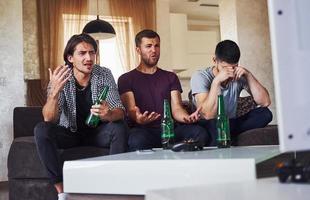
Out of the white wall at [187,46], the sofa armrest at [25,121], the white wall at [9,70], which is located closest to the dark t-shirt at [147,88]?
the sofa armrest at [25,121]

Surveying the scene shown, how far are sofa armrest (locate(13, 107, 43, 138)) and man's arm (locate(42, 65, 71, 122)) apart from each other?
47.6 inches

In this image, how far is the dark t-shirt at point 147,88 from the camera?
2422mm

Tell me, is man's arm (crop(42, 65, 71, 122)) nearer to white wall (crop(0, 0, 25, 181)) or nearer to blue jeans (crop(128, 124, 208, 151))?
blue jeans (crop(128, 124, 208, 151))

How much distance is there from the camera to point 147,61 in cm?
247

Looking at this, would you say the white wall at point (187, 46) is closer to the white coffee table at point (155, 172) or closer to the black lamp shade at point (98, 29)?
the black lamp shade at point (98, 29)

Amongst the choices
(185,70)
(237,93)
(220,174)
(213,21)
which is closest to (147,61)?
(237,93)

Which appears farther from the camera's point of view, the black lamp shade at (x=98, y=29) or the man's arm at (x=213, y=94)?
the black lamp shade at (x=98, y=29)

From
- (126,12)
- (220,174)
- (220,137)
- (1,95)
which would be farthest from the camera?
(126,12)

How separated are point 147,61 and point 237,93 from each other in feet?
1.94

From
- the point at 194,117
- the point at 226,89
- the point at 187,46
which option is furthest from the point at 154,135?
the point at 187,46

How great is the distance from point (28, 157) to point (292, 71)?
2054mm

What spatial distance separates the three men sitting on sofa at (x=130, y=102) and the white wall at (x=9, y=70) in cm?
157

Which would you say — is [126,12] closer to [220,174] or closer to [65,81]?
[65,81]

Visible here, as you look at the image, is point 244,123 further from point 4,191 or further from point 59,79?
point 4,191
